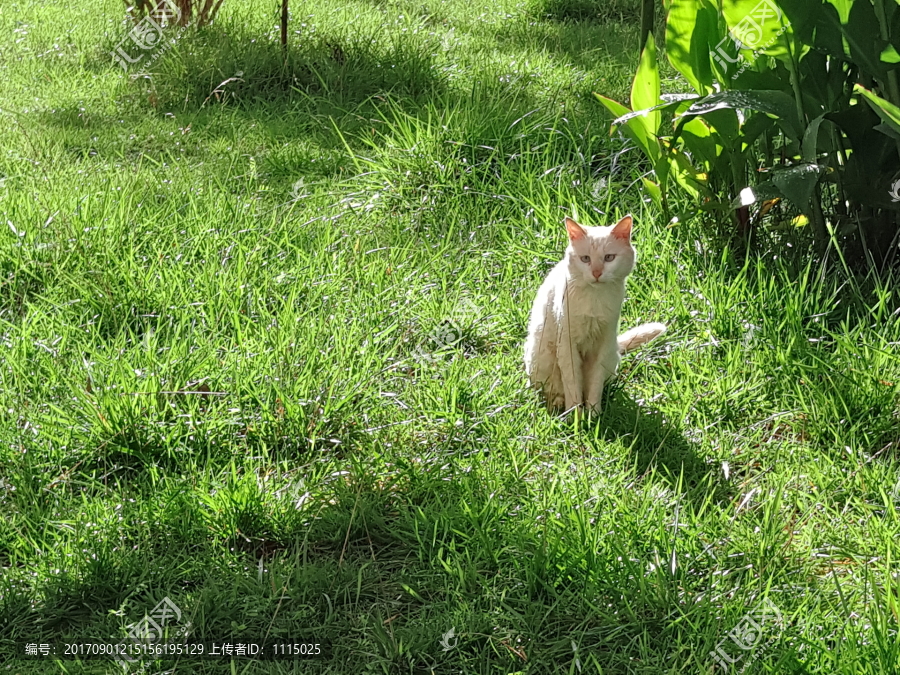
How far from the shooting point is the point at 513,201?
3.44 m

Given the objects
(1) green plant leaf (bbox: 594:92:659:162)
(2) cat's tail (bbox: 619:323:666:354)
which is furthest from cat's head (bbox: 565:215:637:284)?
(1) green plant leaf (bbox: 594:92:659:162)

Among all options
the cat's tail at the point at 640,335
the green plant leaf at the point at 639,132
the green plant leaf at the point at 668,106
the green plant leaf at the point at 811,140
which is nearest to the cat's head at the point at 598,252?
the cat's tail at the point at 640,335

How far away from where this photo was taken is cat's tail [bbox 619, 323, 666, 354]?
104 inches

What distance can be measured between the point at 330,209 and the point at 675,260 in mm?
1358

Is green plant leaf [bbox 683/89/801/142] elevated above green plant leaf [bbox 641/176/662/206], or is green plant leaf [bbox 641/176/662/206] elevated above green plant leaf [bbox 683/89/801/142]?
green plant leaf [bbox 683/89/801/142]

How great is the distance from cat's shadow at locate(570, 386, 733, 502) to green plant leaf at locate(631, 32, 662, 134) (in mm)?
1015

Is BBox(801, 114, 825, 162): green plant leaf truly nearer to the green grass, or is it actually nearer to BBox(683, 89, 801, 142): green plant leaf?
BBox(683, 89, 801, 142): green plant leaf

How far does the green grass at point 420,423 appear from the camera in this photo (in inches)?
73.4

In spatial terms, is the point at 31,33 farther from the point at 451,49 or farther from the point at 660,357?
the point at 660,357

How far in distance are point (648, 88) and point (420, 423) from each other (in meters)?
1.42

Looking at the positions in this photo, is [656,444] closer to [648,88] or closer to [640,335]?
[640,335]

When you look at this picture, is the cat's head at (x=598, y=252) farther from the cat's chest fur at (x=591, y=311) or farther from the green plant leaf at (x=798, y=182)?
the green plant leaf at (x=798, y=182)

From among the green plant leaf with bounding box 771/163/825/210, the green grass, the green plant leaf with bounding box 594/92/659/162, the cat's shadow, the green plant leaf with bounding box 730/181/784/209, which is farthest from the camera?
the green plant leaf with bounding box 594/92/659/162

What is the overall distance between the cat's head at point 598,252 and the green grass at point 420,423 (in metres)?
0.39
